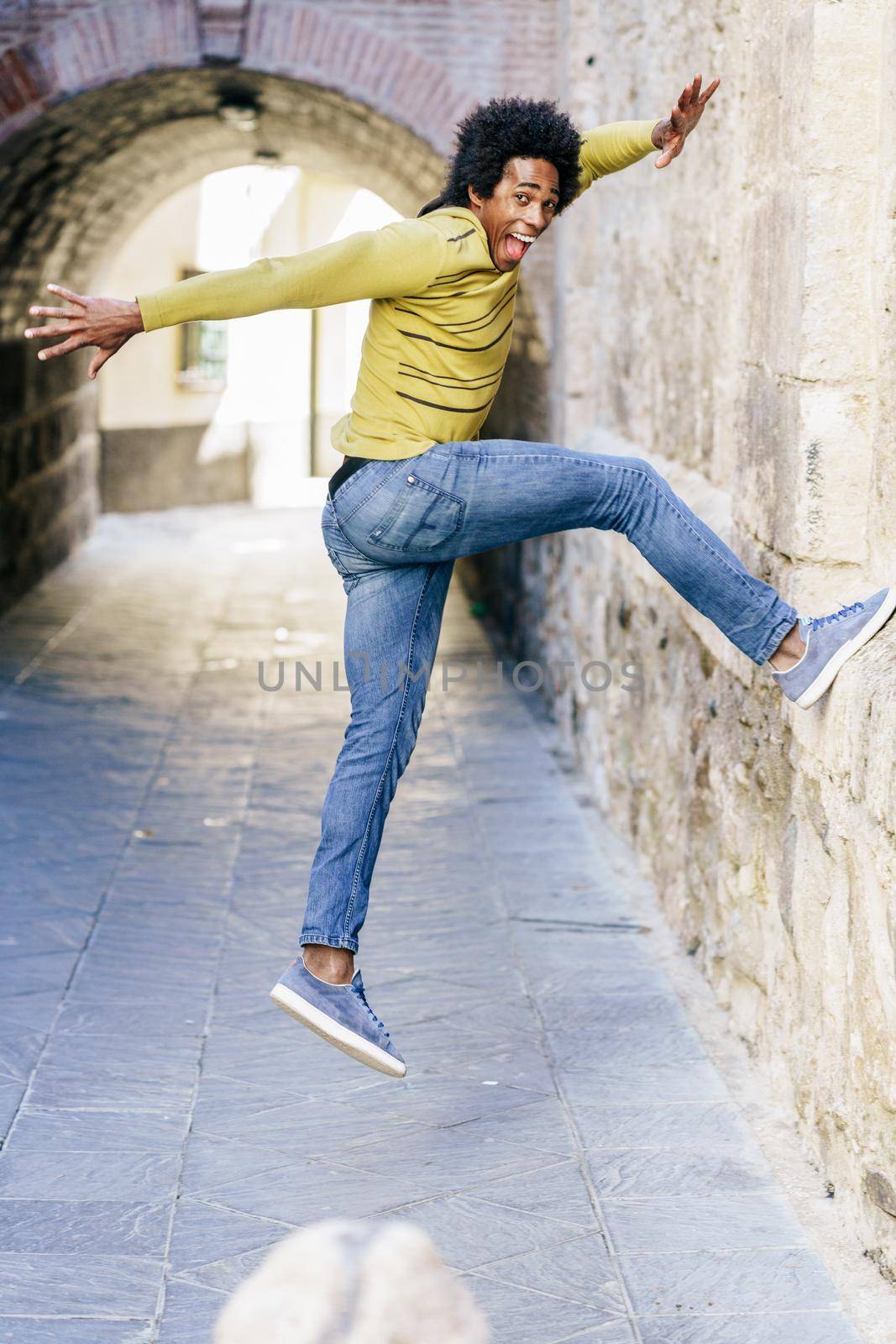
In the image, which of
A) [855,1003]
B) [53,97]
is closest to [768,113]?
[855,1003]

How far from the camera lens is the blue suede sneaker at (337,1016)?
3.37 m

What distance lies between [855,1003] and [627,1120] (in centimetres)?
75

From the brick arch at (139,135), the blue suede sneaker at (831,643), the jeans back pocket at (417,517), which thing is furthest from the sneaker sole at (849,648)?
the brick arch at (139,135)

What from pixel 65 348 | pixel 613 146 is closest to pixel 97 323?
pixel 65 348

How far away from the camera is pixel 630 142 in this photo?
364 cm

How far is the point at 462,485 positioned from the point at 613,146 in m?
0.87

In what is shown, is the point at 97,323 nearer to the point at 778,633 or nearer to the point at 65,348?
the point at 65,348

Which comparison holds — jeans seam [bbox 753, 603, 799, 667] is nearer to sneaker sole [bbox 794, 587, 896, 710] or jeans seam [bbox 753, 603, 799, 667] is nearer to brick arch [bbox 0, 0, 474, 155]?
sneaker sole [bbox 794, 587, 896, 710]

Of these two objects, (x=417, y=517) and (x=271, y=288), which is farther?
(x=417, y=517)

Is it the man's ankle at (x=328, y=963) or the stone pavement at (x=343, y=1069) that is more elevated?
the man's ankle at (x=328, y=963)

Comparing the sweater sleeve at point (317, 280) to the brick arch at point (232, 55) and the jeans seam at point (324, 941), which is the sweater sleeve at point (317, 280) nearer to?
the jeans seam at point (324, 941)

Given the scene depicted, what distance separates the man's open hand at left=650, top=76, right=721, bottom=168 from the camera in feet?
11.5

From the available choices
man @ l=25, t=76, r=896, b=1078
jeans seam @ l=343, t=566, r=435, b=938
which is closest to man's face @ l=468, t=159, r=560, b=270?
man @ l=25, t=76, r=896, b=1078

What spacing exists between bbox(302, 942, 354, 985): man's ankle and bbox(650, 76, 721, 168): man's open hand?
1711mm
